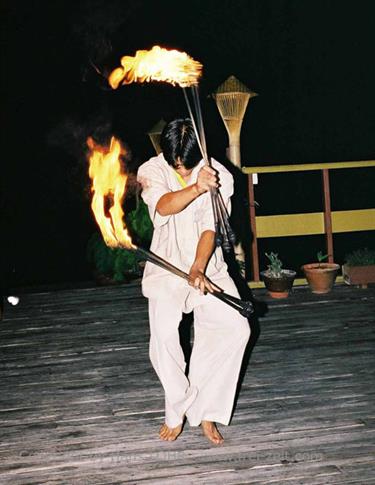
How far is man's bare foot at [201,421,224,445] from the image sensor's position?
3645 millimetres

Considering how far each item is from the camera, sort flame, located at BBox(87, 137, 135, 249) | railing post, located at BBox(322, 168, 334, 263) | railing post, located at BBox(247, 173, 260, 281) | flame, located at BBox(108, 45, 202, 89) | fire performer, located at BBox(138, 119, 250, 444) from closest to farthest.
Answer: fire performer, located at BBox(138, 119, 250, 444) → flame, located at BBox(108, 45, 202, 89) → flame, located at BBox(87, 137, 135, 249) → railing post, located at BBox(247, 173, 260, 281) → railing post, located at BBox(322, 168, 334, 263)

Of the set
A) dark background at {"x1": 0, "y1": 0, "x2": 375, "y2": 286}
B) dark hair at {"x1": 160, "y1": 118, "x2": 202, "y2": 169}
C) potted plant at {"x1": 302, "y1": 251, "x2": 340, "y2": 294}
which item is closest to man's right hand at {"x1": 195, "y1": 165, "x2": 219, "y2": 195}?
dark hair at {"x1": 160, "y1": 118, "x2": 202, "y2": 169}

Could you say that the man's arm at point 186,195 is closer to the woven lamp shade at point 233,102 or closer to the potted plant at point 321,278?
the potted plant at point 321,278

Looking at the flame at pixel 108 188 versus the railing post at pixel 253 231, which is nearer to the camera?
the flame at pixel 108 188

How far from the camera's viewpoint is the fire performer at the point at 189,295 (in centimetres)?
357

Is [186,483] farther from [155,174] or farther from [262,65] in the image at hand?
[262,65]

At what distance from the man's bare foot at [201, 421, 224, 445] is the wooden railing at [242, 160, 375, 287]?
13.6 ft

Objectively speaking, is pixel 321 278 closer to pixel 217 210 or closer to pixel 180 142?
pixel 217 210

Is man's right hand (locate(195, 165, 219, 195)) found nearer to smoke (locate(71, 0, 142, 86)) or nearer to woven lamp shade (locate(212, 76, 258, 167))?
woven lamp shade (locate(212, 76, 258, 167))

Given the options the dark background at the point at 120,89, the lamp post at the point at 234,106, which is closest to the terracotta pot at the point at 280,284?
the lamp post at the point at 234,106

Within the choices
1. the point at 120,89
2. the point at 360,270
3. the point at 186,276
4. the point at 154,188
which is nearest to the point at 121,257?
the point at 360,270

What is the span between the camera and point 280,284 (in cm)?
714

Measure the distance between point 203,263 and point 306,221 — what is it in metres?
4.60

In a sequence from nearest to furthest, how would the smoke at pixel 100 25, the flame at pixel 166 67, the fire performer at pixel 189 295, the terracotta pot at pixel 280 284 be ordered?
the fire performer at pixel 189 295 → the flame at pixel 166 67 → the terracotta pot at pixel 280 284 → the smoke at pixel 100 25
